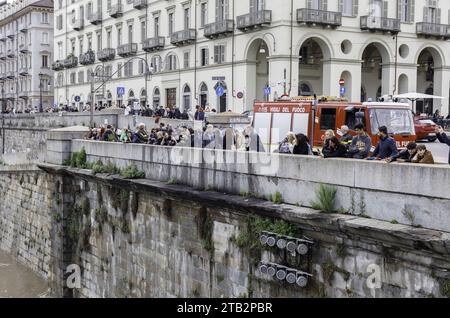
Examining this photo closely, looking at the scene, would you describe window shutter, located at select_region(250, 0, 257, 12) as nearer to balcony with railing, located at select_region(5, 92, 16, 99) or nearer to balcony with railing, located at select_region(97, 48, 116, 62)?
balcony with railing, located at select_region(97, 48, 116, 62)

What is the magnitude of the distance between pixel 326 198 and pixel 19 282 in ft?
52.3

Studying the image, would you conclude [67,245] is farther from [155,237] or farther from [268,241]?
[268,241]

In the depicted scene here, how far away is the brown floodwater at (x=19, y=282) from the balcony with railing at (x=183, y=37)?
87.1 ft

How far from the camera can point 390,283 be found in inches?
363

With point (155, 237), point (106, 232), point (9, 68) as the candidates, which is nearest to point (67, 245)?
point (106, 232)

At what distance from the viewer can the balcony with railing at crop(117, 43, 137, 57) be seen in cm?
5641

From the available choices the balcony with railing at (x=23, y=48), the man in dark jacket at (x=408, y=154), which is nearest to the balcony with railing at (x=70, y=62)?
the balcony with railing at (x=23, y=48)

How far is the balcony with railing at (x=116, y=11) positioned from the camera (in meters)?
58.8

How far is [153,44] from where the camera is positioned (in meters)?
52.8

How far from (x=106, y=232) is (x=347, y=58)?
28.6 meters

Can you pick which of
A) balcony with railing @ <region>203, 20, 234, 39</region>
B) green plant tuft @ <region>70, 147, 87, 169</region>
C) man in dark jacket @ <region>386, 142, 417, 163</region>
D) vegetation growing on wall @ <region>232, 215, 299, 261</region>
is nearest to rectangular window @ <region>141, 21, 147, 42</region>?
balcony with railing @ <region>203, 20, 234, 39</region>

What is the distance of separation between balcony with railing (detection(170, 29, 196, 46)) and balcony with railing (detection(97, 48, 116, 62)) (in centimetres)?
1154

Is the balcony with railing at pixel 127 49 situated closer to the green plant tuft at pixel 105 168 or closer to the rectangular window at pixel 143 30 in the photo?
the rectangular window at pixel 143 30

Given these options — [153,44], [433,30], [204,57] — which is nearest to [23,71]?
[153,44]
